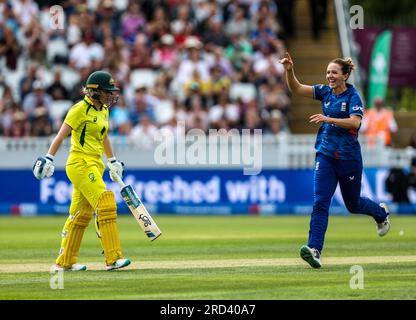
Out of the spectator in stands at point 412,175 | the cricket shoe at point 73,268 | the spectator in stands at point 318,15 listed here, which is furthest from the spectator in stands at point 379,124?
the cricket shoe at point 73,268

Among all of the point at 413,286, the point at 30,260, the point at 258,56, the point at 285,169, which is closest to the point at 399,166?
the point at 285,169

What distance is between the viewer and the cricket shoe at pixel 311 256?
12.0m

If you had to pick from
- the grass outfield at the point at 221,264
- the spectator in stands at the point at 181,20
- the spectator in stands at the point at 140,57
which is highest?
the spectator in stands at the point at 181,20

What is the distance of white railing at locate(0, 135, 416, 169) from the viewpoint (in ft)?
81.5

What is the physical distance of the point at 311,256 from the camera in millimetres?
12062

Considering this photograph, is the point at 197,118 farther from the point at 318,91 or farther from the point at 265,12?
the point at 318,91

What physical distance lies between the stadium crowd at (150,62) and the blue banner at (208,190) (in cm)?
113

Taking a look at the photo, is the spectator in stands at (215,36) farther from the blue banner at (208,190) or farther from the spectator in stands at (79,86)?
the blue banner at (208,190)

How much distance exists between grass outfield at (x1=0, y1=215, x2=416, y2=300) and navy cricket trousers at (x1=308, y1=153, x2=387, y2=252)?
0.41m

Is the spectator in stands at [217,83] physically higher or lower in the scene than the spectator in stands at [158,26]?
lower

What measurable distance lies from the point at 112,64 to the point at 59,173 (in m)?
3.23

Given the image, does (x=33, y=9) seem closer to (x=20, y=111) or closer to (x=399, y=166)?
(x=20, y=111)

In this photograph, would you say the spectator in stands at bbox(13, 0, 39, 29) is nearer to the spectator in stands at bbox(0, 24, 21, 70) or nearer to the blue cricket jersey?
the spectator in stands at bbox(0, 24, 21, 70)

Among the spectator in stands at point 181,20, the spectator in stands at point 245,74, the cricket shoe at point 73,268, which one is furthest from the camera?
the spectator in stands at point 181,20
